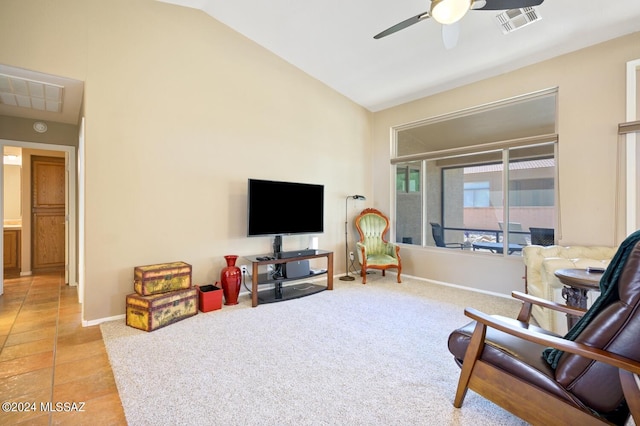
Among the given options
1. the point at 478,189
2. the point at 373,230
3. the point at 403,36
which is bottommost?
the point at 373,230

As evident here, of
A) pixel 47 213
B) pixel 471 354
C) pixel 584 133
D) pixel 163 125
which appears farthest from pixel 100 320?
pixel 584 133

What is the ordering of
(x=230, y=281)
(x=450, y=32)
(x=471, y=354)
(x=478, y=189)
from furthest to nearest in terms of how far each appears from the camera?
(x=478, y=189)
(x=230, y=281)
(x=450, y=32)
(x=471, y=354)

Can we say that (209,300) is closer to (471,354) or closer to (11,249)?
(471,354)

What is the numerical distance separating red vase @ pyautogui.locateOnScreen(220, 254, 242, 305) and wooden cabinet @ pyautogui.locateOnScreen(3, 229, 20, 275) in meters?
4.76

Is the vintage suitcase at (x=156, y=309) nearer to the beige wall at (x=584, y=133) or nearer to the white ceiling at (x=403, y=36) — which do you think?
the white ceiling at (x=403, y=36)

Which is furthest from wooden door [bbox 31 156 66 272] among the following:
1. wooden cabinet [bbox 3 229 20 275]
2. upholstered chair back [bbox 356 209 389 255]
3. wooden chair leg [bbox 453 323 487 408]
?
wooden chair leg [bbox 453 323 487 408]

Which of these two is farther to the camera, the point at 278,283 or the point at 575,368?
the point at 278,283

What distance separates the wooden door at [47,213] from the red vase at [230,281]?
4216 millimetres

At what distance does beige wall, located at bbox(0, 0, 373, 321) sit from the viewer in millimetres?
2988

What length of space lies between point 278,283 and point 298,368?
1.84 m

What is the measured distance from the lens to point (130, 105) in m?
3.24

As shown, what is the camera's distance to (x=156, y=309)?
290 centimetres

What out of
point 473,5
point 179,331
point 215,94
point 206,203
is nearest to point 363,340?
point 179,331

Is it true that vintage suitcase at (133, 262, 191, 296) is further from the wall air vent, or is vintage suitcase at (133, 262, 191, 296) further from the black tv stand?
the wall air vent
